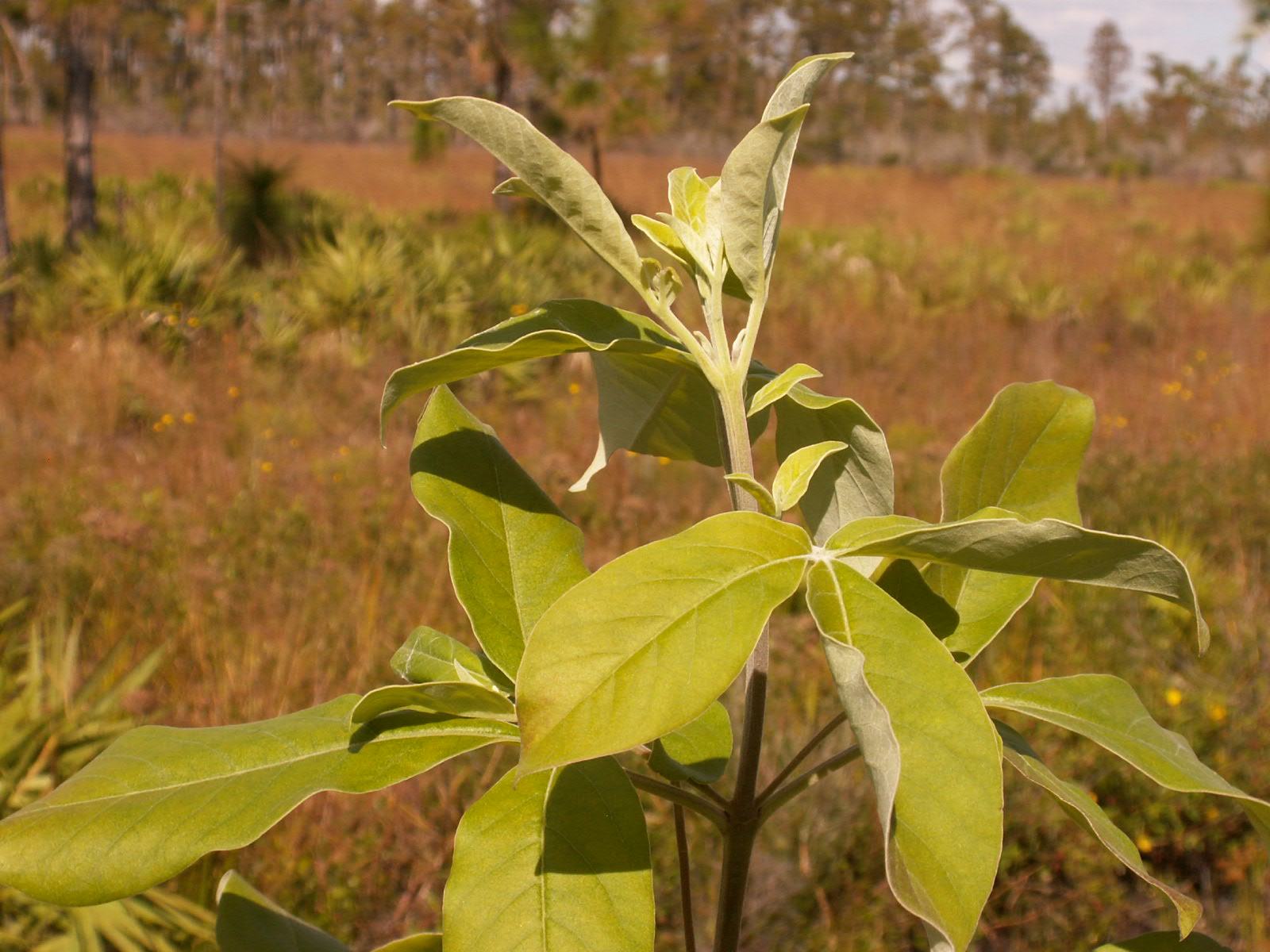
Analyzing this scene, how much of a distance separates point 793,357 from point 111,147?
22.6 m

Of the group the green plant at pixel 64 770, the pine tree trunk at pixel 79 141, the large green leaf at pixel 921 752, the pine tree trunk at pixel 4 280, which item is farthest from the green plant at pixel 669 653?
the pine tree trunk at pixel 79 141

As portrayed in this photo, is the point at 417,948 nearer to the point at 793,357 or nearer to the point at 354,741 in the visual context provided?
the point at 354,741

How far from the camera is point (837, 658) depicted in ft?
1.25

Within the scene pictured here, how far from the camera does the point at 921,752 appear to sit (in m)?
0.38

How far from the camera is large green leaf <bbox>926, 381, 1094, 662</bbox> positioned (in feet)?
1.90

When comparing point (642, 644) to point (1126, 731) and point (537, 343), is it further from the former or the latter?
point (1126, 731)

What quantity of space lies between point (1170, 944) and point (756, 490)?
1.28 ft

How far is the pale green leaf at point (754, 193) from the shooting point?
428 mm

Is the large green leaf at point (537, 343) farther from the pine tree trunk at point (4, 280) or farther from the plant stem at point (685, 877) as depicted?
the pine tree trunk at point (4, 280)

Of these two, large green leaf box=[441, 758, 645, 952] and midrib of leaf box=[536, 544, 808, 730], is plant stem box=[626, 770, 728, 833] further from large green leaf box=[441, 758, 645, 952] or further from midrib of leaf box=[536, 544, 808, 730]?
midrib of leaf box=[536, 544, 808, 730]

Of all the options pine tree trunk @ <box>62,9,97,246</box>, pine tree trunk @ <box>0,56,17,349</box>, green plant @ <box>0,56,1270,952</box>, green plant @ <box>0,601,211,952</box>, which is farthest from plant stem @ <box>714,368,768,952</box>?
pine tree trunk @ <box>62,9,97,246</box>

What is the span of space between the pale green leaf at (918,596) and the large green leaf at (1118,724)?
43 mm

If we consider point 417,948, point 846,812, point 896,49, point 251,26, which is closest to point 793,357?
point 846,812

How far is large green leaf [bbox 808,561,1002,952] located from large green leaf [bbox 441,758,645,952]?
0.48 ft
